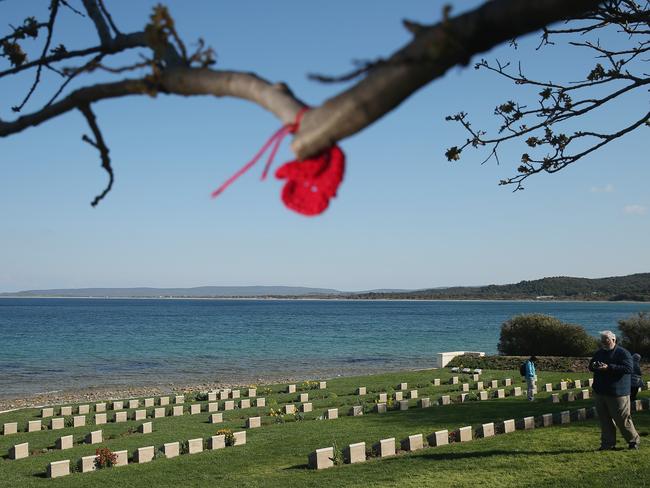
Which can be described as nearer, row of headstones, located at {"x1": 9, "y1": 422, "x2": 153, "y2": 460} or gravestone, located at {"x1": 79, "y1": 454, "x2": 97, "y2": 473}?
gravestone, located at {"x1": 79, "y1": 454, "x2": 97, "y2": 473}

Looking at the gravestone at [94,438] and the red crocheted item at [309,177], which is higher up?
the red crocheted item at [309,177]

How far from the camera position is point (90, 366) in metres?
51.6

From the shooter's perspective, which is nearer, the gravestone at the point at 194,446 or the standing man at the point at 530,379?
the gravestone at the point at 194,446

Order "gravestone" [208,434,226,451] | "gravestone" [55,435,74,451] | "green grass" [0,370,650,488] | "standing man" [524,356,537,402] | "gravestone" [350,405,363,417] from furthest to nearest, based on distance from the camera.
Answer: "standing man" [524,356,537,402]
"gravestone" [350,405,363,417]
"gravestone" [55,435,74,451]
"gravestone" [208,434,226,451]
"green grass" [0,370,650,488]

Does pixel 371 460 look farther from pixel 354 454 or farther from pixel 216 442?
pixel 216 442

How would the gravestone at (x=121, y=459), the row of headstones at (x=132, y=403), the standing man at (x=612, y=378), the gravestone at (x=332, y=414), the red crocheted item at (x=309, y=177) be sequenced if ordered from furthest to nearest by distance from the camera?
the row of headstones at (x=132, y=403) < the gravestone at (x=332, y=414) < the gravestone at (x=121, y=459) < the standing man at (x=612, y=378) < the red crocheted item at (x=309, y=177)

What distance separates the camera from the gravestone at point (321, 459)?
38.0ft

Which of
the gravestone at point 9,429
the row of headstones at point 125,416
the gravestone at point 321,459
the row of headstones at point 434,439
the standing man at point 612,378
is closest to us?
the standing man at point 612,378

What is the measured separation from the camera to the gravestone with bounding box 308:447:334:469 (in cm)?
1159

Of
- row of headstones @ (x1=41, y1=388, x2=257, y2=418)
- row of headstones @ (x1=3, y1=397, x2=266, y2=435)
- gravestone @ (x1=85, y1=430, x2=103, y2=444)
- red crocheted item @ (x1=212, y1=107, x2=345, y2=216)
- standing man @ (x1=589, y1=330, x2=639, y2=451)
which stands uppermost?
red crocheted item @ (x1=212, y1=107, x2=345, y2=216)

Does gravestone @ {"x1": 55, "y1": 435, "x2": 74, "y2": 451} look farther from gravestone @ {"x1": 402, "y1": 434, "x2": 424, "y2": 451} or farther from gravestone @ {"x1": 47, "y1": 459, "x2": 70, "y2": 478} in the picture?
gravestone @ {"x1": 402, "y1": 434, "x2": 424, "y2": 451}

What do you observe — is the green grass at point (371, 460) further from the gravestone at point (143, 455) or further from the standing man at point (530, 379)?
the standing man at point (530, 379)

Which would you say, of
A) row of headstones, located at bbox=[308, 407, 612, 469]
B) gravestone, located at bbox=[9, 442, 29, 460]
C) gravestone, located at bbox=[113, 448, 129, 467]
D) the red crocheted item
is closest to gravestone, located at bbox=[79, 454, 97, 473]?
gravestone, located at bbox=[113, 448, 129, 467]

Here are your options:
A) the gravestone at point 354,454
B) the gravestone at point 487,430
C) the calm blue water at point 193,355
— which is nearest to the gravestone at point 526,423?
the gravestone at point 487,430
